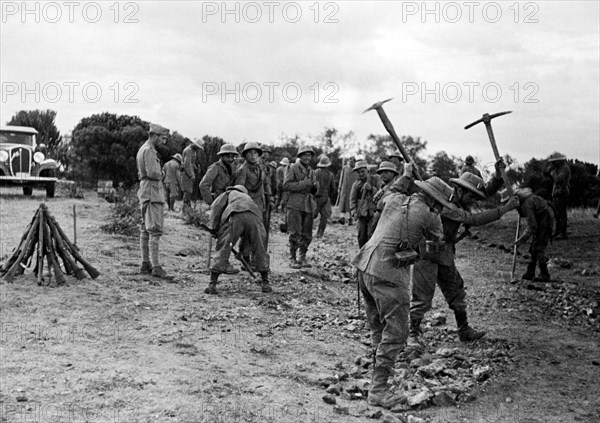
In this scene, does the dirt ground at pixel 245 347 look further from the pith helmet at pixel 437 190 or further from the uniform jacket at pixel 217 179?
the pith helmet at pixel 437 190

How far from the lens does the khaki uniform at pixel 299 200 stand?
1203 centimetres

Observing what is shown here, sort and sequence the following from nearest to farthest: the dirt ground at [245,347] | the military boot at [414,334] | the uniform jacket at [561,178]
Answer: the dirt ground at [245,347]
the military boot at [414,334]
the uniform jacket at [561,178]

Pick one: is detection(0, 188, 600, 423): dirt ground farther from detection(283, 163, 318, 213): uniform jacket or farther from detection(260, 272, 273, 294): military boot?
detection(283, 163, 318, 213): uniform jacket

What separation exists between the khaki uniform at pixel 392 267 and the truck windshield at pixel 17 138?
57.1 feet

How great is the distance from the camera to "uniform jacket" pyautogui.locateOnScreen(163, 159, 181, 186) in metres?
18.3

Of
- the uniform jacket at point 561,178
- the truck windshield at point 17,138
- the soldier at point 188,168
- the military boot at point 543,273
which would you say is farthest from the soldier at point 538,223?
the truck windshield at point 17,138

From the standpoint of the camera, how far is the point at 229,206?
30.5ft

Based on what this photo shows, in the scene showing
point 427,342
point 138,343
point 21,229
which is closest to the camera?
point 138,343

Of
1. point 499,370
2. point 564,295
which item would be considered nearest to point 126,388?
point 499,370

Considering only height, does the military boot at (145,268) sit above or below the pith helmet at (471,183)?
below

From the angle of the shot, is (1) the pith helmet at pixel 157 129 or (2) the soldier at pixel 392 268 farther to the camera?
(1) the pith helmet at pixel 157 129

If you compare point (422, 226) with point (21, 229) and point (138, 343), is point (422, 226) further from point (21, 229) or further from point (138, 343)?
point (21, 229)

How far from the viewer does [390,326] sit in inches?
232

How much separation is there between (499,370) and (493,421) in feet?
4.47
